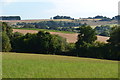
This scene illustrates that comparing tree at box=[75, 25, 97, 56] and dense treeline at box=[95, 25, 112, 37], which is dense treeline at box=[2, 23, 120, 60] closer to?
tree at box=[75, 25, 97, 56]

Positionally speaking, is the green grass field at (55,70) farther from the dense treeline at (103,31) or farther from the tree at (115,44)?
the dense treeline at (103,31)

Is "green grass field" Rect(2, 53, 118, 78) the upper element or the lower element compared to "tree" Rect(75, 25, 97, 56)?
lower

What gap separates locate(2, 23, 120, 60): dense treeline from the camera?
202 ft

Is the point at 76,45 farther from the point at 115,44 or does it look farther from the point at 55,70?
the point at 55,70

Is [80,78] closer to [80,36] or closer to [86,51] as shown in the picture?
[86,51]

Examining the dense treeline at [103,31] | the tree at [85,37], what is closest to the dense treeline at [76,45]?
the tree at [85,37]

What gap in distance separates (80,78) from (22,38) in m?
61.1

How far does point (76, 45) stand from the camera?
70.1m

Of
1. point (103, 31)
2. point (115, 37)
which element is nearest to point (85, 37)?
point (115, 37)

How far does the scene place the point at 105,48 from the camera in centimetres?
6275

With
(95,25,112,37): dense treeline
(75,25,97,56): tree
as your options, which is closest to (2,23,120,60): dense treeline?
(75,25,97,56): tree

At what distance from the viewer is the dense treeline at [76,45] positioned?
61.6 m

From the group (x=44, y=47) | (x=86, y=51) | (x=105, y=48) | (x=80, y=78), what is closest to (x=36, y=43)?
(x=44, y=47)

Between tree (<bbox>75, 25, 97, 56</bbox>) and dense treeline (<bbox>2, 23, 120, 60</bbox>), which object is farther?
tree (<bbox>75, 25, 97, 56</bbox>)
